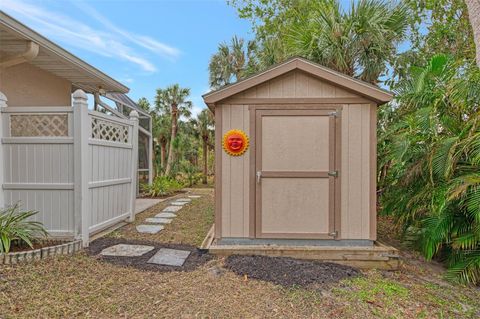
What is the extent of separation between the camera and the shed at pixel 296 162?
149 inches

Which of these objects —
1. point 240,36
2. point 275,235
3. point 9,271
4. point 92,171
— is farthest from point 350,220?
point 240,36

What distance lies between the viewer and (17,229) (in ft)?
11.6

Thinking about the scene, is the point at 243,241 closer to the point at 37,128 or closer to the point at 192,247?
the point at 192,247

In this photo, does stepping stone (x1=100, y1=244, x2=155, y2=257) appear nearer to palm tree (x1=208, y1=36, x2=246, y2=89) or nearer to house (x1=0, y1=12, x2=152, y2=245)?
house (x1=0, y1=12, x2=152, y2=245)

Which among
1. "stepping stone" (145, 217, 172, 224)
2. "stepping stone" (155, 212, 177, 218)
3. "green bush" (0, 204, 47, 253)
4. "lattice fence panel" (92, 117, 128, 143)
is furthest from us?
"stepping stone" (155, 212, 177, 218)

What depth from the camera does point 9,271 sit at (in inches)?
120

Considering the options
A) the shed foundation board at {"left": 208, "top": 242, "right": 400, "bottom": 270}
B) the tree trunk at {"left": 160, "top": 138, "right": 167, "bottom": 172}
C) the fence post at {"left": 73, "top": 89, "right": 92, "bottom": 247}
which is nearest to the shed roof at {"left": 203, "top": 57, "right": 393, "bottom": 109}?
the fence post at {"left": 73, "top": 89, "right": 92, "bottom": 247}

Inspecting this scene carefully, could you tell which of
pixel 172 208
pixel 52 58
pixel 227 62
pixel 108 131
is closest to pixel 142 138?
pixel 172 208

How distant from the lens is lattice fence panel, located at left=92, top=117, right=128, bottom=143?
4309 millimetres

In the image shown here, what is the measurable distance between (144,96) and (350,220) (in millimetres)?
15080

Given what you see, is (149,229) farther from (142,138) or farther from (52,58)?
(142,138)

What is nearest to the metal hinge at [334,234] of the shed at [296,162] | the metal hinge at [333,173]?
the shed at [296,162]

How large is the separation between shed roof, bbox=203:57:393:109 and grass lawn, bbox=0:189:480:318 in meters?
2.13

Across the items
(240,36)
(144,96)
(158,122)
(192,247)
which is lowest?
(192,247)
